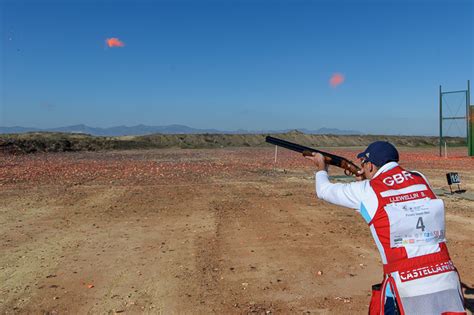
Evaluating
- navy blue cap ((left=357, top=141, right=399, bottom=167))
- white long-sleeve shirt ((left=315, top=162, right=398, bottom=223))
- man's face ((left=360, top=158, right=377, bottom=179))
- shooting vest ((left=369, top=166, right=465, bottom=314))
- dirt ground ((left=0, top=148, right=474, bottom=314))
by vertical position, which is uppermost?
navy blue cap ((left=357, top=141, right=399, bottom=167))

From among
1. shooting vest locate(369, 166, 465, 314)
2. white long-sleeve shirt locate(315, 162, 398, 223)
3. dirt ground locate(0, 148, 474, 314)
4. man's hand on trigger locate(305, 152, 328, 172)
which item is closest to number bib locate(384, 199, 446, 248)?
shooting vest locate(369, 166, 465, 314)

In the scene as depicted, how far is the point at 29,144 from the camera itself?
41594mm

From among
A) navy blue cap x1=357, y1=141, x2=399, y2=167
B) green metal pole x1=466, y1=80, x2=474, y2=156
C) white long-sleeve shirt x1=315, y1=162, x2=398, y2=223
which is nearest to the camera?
white long-sleeve shirt x1=315, y1=162, x2=398, y2=223

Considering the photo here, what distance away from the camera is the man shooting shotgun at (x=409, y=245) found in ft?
8.55

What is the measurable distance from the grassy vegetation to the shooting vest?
133 feet

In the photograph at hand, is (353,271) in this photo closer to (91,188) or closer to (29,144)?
(91,188)

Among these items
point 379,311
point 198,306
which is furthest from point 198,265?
point 379,311

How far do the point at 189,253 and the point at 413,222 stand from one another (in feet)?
16.2

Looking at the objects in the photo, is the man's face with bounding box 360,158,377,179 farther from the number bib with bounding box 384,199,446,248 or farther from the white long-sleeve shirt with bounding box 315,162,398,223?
the number bib with bounding box 384,199,446,248

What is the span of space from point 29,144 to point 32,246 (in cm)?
3809

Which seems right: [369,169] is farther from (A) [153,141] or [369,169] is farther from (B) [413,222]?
(A) [153,141]

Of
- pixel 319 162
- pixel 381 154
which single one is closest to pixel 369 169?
pixel 381 154

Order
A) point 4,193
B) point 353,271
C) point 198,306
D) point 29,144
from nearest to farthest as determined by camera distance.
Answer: point 198,306, point 353,271, point 4,193, point 29,144

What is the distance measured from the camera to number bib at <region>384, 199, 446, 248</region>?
264 cm
